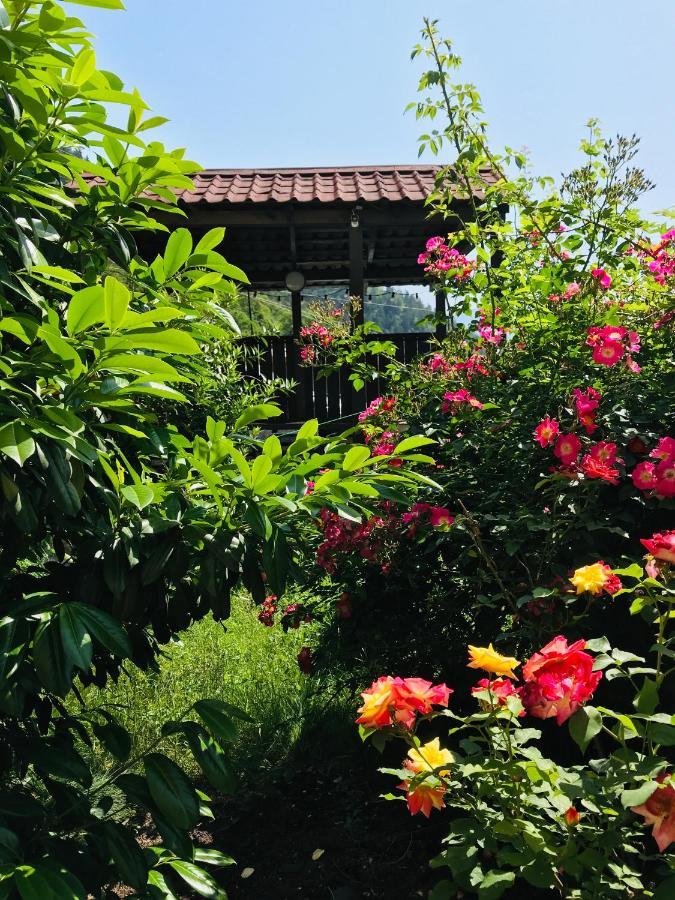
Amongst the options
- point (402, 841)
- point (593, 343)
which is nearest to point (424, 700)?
point (402, 841)

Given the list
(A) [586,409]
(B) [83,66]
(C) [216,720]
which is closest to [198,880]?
(C) [216,720]

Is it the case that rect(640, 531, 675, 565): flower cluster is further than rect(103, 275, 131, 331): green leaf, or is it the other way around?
rect(640, 531, 675, 565): flower cluster

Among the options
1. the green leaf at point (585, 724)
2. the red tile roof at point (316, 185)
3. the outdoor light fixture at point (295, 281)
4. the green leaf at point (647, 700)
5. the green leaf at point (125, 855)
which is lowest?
the green leaf at point (125, 855)

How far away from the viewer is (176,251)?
4.62 ft

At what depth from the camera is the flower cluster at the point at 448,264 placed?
3146 millimetres

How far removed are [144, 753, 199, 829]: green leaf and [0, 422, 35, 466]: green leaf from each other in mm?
634

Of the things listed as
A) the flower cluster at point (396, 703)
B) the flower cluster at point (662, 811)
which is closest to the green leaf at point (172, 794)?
the flower cluster at point (396, 703)

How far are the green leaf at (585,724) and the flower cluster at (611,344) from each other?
1.20m

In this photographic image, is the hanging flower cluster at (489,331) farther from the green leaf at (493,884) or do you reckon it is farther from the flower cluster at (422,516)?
the green leaf at (493,884)

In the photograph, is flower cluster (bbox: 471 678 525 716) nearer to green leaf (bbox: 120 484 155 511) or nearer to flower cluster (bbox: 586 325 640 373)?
green leaf (bbox: 120 484 155 511)

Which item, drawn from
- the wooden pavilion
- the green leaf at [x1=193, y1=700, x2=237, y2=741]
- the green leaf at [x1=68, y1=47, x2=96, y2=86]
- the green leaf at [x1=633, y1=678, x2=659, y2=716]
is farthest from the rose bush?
the wooden pavilion

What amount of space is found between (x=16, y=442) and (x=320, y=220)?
20.7 ft

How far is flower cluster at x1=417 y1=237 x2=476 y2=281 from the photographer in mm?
3146

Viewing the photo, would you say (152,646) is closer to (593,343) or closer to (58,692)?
(58,692)
